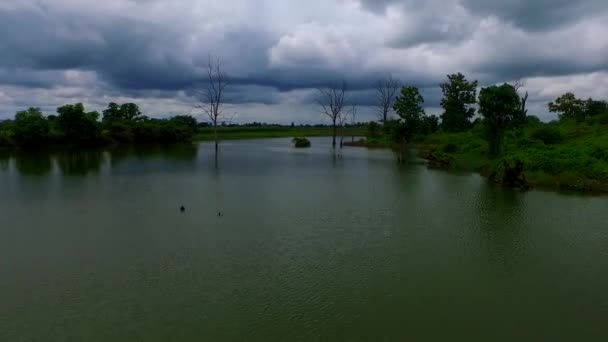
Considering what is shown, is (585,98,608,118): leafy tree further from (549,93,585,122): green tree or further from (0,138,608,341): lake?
(0,138,608,341): lake

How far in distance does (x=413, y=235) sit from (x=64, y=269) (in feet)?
35.1

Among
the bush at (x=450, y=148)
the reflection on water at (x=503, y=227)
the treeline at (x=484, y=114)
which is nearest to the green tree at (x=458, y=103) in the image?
the treeline at (x=484, y=114)

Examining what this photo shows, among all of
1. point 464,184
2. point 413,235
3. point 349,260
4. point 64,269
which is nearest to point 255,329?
point 349,260

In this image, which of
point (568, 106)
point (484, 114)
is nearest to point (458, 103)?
point (568, 106)

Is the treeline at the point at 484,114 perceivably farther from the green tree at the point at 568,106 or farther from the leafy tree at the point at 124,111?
the leafy tree at the point at 124,111

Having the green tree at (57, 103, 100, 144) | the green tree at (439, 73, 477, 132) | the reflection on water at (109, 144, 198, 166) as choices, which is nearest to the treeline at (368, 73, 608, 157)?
the green tree at (439, 73, 477, 132)

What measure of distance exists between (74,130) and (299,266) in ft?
194

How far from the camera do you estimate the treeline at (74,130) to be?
56.5m

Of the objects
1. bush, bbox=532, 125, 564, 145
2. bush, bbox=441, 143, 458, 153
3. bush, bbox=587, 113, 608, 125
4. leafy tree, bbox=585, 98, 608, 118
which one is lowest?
bush, bbox=441, 143, 458, 153

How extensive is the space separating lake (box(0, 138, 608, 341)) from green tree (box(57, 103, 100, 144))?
4146cm

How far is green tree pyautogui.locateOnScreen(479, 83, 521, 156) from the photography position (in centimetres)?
3550

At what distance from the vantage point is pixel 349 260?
40.0 ft

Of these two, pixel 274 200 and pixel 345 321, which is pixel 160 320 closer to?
pixel 345 321

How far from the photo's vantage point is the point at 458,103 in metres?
77.6
